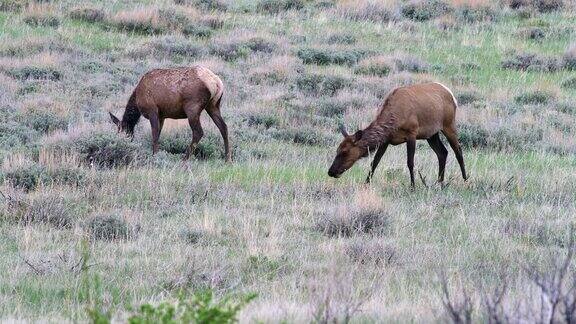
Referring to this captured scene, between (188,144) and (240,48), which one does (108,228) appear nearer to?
(188,144)

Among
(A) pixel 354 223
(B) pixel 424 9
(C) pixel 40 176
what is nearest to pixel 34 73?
(C) pixel 40 176

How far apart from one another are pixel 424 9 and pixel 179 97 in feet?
55.0

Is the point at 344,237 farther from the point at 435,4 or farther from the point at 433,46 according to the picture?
the point at 435,4

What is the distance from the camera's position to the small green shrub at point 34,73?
69.2 feet

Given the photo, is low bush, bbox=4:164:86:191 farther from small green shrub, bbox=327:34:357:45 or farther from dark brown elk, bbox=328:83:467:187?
small green shrub, bbox=327:34:357:45

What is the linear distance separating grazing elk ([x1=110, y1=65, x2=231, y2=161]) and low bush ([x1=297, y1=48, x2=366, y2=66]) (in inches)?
342

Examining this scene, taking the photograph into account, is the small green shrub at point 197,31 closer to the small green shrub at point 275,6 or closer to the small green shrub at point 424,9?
the small green shrub at point 275,6

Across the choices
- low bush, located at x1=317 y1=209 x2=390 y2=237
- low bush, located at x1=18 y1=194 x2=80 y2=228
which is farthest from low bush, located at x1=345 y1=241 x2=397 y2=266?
low bush, located at x1=18 y1=194 x2=80 y2=228

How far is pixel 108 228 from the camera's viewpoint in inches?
416

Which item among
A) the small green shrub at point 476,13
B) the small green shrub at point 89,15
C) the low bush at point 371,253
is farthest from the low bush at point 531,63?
the low bush at point 371,253

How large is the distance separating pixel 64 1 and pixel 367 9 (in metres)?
9.07

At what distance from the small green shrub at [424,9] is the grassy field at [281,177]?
141cm

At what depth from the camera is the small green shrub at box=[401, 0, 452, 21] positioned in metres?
30.8

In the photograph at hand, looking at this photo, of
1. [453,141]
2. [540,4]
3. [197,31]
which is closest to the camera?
[453,141]
